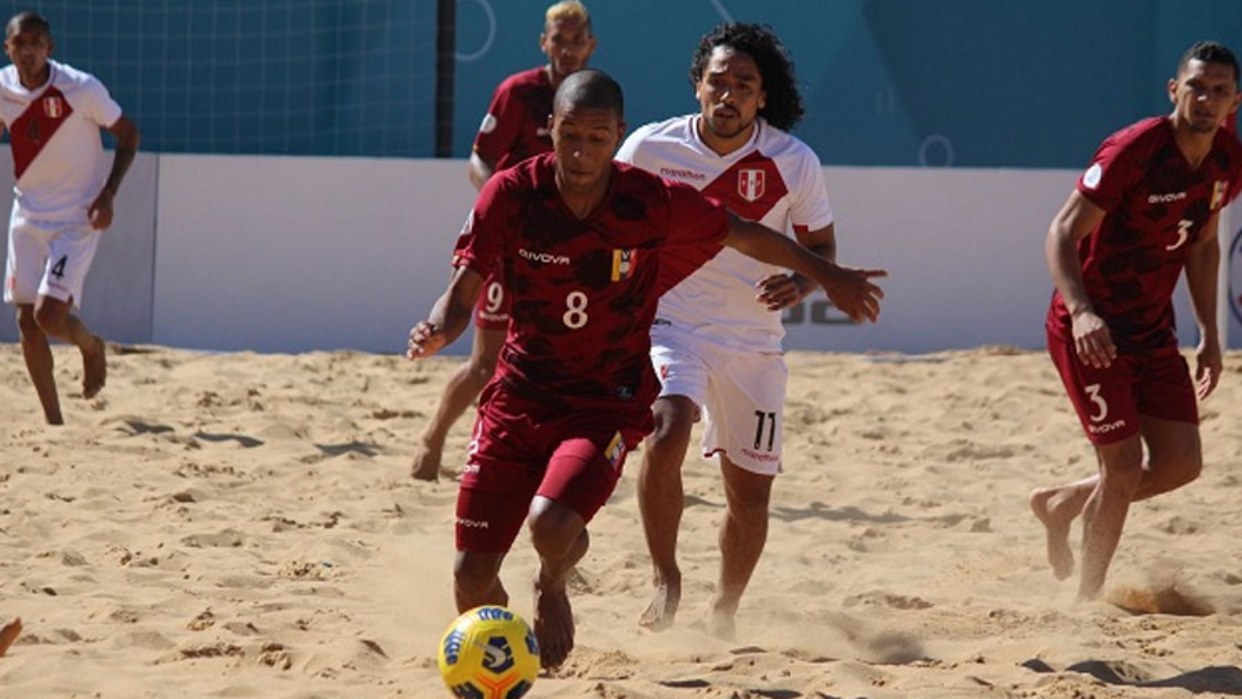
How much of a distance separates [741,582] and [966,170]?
8.00m

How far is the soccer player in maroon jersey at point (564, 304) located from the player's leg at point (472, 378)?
3181 millimetres

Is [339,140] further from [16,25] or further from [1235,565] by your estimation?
[1235,565]

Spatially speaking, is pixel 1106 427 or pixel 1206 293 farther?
pixel 1206 293

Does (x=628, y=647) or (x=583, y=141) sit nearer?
(x=583, y=141)

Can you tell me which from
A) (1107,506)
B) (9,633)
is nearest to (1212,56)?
(1107,506)

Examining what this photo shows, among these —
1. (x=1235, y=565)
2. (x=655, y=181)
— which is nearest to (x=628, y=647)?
(x=655, y=181)

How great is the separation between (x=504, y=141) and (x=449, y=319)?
4.06m

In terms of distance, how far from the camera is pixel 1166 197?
6.28 metres

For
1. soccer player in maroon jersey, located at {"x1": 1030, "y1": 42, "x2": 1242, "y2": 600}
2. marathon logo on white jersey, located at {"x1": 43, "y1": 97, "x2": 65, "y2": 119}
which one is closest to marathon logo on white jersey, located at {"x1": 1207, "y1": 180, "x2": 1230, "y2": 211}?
soccer player in maroon jersey, located at {"x1": 1030, "y1": 42, "x2": 1242, "y2": 600}

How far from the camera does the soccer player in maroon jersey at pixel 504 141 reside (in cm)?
869

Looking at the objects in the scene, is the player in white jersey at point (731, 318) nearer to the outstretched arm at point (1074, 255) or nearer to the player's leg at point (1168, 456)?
the outstretched arm at point (1074, 255)

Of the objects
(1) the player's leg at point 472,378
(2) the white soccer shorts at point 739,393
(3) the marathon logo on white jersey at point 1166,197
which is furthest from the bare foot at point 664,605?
(1) the player's leg at point 472,378

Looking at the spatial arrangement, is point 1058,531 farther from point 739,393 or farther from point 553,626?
point 553,626

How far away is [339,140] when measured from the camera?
1639 centimetres
